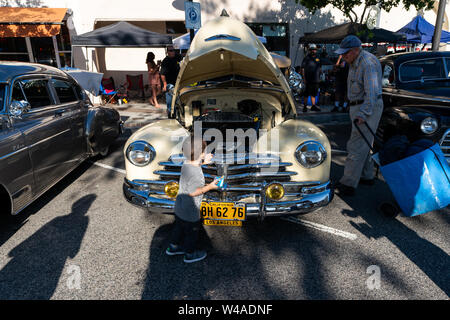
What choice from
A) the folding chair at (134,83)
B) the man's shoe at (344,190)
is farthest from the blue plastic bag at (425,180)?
the folding chair at (134,83)

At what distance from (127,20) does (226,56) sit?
10259 mm

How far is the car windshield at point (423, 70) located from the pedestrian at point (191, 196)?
162 inches

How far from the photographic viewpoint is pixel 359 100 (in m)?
3.85

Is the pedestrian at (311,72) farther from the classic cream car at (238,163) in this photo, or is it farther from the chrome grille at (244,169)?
the chrome grille at (244,169)

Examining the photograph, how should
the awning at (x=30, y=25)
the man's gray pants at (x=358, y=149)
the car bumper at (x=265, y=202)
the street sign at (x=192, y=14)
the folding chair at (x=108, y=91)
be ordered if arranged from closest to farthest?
the car bumper at (x=265, y=202)
the man's gray pants at (x=358, y=149)
the street sign at (x=192, y=14)
the awning at (x=30, y=25)
the folding chair at (x=108, y=91)

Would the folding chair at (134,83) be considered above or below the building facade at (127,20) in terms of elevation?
below

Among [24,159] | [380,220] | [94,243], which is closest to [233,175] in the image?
[94,243]

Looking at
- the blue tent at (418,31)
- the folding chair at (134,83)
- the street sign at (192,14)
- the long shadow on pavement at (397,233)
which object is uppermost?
the blue tent at (418,31)

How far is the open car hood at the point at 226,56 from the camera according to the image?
9.65 feet

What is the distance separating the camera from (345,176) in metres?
3.99

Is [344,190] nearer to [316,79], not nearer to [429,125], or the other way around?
[429,125]

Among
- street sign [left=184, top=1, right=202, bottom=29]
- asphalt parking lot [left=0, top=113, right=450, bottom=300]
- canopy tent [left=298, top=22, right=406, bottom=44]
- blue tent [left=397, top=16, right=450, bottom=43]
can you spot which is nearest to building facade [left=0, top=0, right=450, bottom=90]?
canopy tent [left=298, top=22, right=406, bottom=44]

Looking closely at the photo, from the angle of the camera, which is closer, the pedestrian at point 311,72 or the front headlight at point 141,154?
the front headlight at point 141,154
